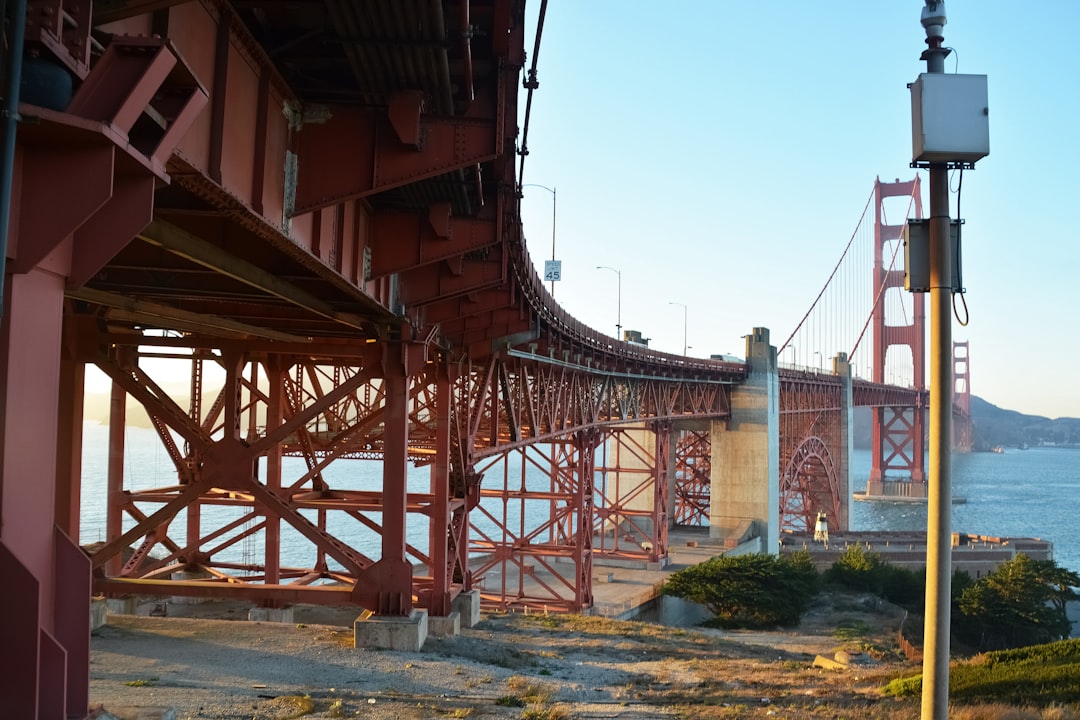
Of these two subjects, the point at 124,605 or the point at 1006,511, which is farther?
the point at 1006,511

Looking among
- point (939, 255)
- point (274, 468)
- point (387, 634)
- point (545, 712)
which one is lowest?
point (545, 712)

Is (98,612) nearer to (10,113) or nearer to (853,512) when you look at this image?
(10,113)

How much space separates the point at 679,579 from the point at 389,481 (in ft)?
70.8

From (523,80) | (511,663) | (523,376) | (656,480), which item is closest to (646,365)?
(656,480)

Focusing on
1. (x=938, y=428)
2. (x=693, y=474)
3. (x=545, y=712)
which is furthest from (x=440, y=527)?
(x=693, y=474)

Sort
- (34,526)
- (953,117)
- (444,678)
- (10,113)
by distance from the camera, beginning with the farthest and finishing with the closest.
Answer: (444,678)
(953,117)
(34,526)
(10,113)

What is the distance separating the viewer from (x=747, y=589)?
31.7 metres

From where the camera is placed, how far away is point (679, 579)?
3266 centimetres

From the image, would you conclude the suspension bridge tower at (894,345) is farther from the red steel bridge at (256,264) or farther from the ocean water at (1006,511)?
the red steel bridge at (256,264)

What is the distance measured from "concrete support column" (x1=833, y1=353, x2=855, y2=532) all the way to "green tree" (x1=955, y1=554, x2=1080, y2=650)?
3208 centimetres

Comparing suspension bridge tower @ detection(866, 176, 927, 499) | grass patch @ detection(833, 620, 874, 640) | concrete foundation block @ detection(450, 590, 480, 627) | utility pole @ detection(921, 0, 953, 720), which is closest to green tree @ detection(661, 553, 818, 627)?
grass patch @ detection(833, 620, 874, 640)

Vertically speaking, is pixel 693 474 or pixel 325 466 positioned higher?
pixel 325 466

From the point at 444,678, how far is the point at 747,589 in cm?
2189

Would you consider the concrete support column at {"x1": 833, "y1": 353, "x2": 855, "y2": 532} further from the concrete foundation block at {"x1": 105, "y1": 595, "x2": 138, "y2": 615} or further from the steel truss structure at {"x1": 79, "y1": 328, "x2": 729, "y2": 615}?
the concrete foundation block at {"x1": 105, "y1": 595, "x2": 138, "y2": 615}
